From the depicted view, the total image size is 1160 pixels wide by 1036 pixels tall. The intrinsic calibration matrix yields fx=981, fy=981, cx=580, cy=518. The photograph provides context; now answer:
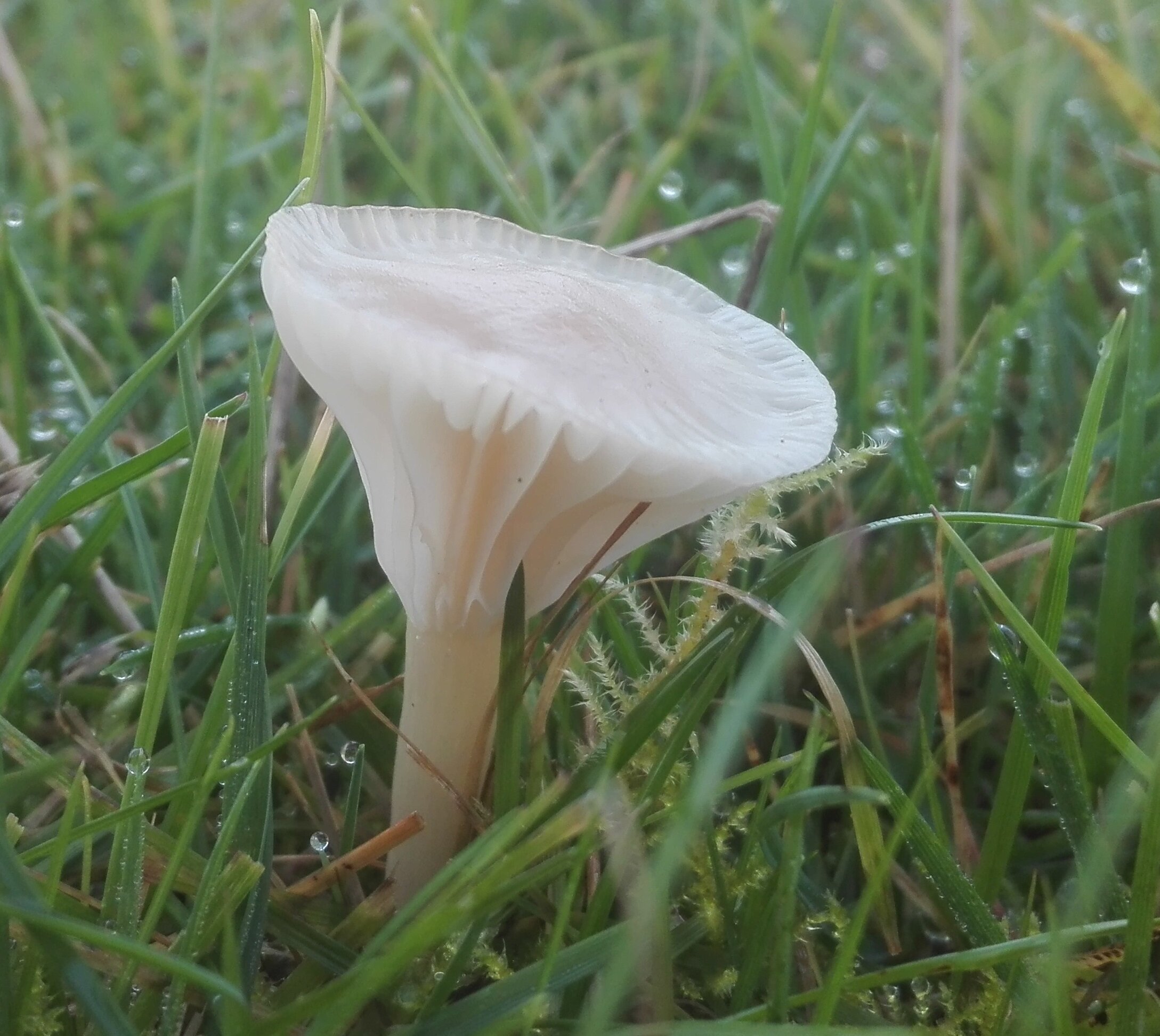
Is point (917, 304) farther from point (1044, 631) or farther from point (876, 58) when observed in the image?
point (876, 58)

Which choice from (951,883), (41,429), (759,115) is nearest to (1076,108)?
(759,115)

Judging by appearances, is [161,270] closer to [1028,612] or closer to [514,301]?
[514,301]

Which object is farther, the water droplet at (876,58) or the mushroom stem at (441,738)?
the water droplet at (876,58)

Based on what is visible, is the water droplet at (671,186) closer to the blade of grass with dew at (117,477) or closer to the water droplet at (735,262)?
the water droplet at (735,262)

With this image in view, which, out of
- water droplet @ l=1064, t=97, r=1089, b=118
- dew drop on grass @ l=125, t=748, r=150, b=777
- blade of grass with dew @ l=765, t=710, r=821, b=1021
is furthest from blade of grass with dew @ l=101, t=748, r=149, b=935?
water droplet @ l=1064, t=97, r=1089, b=118

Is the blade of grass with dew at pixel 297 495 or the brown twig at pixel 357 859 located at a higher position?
the blade of grass with dew at pixel 297 495

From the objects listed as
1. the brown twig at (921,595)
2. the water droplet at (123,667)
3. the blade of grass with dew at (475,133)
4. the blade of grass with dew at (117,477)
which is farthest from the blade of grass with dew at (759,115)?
the water droplet at (123,667)
